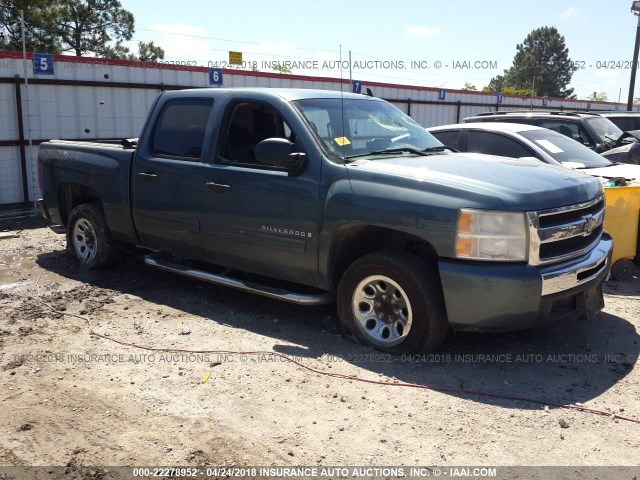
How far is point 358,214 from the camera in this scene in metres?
4.68

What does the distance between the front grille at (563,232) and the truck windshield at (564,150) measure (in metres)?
3.02

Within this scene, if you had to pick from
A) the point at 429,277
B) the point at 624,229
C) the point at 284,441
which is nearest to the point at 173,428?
the point at 284,441

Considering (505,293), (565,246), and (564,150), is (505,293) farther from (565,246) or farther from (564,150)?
(564,150)

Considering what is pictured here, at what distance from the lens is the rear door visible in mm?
5789

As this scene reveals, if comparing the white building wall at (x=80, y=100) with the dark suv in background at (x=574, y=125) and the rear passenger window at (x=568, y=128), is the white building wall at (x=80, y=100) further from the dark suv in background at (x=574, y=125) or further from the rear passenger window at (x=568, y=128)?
the rear passenger window at (x=568, y=128)

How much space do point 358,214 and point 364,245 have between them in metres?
0.41

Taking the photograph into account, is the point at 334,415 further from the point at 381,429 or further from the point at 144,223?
the point at 144,223

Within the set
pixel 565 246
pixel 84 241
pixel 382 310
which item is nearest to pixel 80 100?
pixel 84 241

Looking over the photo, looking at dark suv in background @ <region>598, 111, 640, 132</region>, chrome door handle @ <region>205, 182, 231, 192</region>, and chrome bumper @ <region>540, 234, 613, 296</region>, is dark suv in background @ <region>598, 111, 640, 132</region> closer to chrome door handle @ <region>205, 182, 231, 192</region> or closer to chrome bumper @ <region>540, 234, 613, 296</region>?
chrome bumper @ <region>540, 234, 613, 296</region>

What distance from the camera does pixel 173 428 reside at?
371 cm

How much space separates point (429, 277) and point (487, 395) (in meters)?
0.88

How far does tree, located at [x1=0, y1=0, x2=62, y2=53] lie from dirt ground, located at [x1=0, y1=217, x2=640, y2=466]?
23.8 metres

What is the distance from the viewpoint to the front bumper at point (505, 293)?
4199mm

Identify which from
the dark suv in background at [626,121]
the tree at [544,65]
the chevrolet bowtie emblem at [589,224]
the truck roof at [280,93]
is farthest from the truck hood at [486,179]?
the tree at [544,65]
